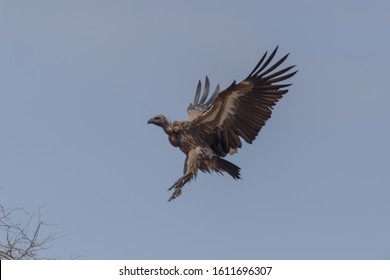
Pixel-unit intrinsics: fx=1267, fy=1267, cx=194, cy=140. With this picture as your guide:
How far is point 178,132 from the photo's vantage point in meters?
18.5

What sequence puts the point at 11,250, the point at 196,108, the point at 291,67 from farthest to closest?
the point at 196,108 < the point at 291,67 < the point at 11,250

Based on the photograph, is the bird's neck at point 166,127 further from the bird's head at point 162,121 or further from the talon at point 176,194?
the talon at point 176,194

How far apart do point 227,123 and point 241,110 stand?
0.30m

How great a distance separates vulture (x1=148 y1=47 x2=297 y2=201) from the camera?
59.1 ft

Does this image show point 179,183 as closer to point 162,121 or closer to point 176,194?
point 176,194

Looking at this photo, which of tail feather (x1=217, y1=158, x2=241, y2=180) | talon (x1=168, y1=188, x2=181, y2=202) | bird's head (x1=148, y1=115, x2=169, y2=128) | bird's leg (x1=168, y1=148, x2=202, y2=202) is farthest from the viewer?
bird's head (x1=148, y1=115, x2=169, y2=128)

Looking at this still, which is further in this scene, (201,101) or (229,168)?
(201,101)

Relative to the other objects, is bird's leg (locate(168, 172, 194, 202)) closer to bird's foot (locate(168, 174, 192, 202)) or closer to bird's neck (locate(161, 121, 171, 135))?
bird's foot (locate(168, 174, 192, 202))

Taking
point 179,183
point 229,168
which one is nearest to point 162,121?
point 229,168

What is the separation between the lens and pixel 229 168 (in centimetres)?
1855

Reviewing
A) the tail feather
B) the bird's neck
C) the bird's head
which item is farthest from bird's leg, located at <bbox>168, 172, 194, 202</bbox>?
the bird's head
